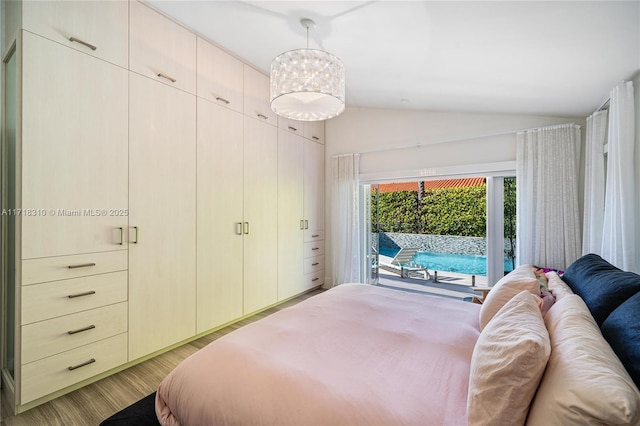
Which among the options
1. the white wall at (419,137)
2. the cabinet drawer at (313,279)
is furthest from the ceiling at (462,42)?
the cabinet drawer at (313,279)

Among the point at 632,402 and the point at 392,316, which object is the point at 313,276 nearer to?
the point at 392,316

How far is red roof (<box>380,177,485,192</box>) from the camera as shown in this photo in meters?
3.70

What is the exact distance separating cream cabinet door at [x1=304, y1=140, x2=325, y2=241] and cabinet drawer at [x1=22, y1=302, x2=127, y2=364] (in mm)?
2569

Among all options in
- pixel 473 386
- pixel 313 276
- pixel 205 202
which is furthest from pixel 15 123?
pixel 313 276

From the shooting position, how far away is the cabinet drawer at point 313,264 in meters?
4.34

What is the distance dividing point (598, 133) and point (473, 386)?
2.76 m

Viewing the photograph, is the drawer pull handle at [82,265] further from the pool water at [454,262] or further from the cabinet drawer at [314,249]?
the pool water at [454,262]

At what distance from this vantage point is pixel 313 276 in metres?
4.49

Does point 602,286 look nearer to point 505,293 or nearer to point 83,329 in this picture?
point 505,293

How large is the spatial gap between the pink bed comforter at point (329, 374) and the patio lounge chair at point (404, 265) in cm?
247

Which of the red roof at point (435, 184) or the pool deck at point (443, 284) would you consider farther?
the pool deck at point (443, 284)

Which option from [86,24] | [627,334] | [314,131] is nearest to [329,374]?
[627,334]

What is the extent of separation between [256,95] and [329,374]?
3.23m

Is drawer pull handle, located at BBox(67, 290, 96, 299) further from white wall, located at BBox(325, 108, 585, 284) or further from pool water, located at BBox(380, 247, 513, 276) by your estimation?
pool water, located at BBox(380, 247, 513, 276)
